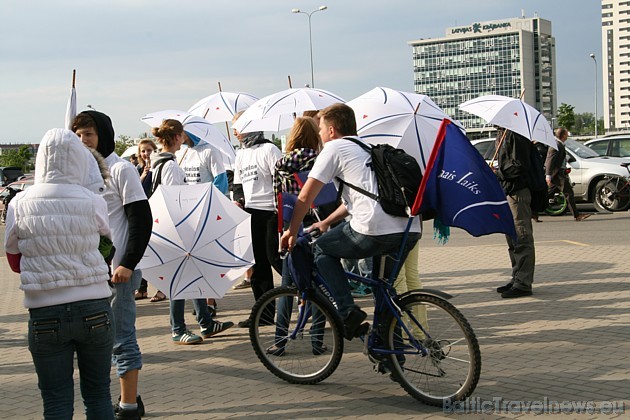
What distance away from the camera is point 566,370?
607 centimetres

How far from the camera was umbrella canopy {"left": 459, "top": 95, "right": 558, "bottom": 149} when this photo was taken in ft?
28.7

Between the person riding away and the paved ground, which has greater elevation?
the person riding away

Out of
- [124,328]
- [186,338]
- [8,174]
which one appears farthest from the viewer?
[8,174]

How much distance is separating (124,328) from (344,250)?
58.9 inches

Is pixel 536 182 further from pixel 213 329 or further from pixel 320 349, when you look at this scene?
pixel 320 349

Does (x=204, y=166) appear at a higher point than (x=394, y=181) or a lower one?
higher

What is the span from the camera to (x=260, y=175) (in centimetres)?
799

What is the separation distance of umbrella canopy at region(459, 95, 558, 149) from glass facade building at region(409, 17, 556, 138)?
159 m

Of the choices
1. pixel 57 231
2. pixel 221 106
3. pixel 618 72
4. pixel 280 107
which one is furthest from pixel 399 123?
pixel 618 72

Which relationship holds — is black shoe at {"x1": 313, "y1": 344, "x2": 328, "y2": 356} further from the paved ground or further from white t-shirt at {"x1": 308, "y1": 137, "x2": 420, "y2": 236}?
white t-shirt at {"x1": 308, "y1": 137, "x2": 420, "y2": 236}

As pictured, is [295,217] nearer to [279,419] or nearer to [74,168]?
[279,419]

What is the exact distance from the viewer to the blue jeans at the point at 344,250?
556 cm

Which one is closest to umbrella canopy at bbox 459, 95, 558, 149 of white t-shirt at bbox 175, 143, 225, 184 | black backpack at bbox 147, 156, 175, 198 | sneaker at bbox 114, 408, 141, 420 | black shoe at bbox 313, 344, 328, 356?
white t-shirt at bbox 175, 143, 225, 184

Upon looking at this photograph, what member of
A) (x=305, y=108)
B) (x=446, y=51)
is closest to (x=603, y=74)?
(x=446, y=51)
